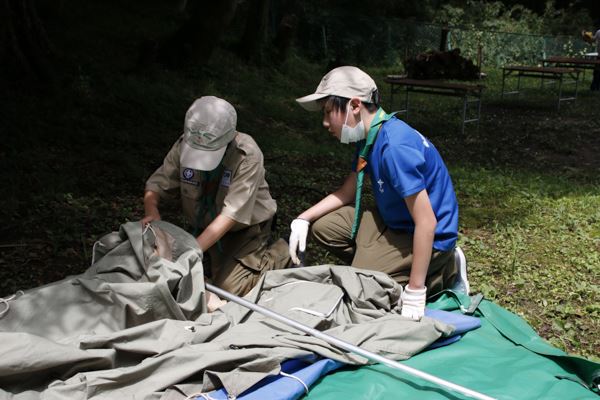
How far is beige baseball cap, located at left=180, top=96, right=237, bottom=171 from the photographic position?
123 inches

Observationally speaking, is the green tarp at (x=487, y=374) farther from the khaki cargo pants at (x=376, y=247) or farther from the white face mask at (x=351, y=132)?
the white face mask at (x=351, y=132)

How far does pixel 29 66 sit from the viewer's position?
750cm

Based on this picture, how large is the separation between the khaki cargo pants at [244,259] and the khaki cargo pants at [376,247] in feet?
0.84

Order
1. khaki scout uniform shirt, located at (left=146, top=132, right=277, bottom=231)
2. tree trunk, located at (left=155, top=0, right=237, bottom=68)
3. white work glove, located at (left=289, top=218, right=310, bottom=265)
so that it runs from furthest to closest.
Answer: tree trunk, located at (left=155, top=0, right=237, bottom=68) < white work glove, located at (left=289, top=218, right=310, bottom=265) < khaki scout uniform shirt, located at (left=146, top=132, right=277, bottom=231)

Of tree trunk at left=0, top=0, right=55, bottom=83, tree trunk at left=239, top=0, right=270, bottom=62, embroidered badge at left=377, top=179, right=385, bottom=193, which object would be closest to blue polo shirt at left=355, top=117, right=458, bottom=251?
embroidered badge at left=377, top=179, right=385, bottom=193

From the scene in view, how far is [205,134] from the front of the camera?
10.3 feet

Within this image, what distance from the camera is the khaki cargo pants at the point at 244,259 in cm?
345

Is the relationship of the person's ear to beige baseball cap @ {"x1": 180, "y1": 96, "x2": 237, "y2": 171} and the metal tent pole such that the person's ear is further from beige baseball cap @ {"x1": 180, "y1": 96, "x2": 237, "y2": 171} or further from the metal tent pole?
the metal tent pole

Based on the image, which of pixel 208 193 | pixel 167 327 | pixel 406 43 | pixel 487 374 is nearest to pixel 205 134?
pixel 208 193

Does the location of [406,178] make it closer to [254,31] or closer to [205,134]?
[205,134]

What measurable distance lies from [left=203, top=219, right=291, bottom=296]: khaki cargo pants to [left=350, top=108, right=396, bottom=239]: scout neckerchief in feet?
1.50

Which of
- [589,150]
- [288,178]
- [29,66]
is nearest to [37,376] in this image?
[288,178]

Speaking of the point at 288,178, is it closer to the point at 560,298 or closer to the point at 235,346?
the point at 560,298

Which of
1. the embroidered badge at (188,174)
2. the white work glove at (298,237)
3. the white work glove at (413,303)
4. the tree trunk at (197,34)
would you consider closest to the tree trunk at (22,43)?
the tree trunk at (197,34)
